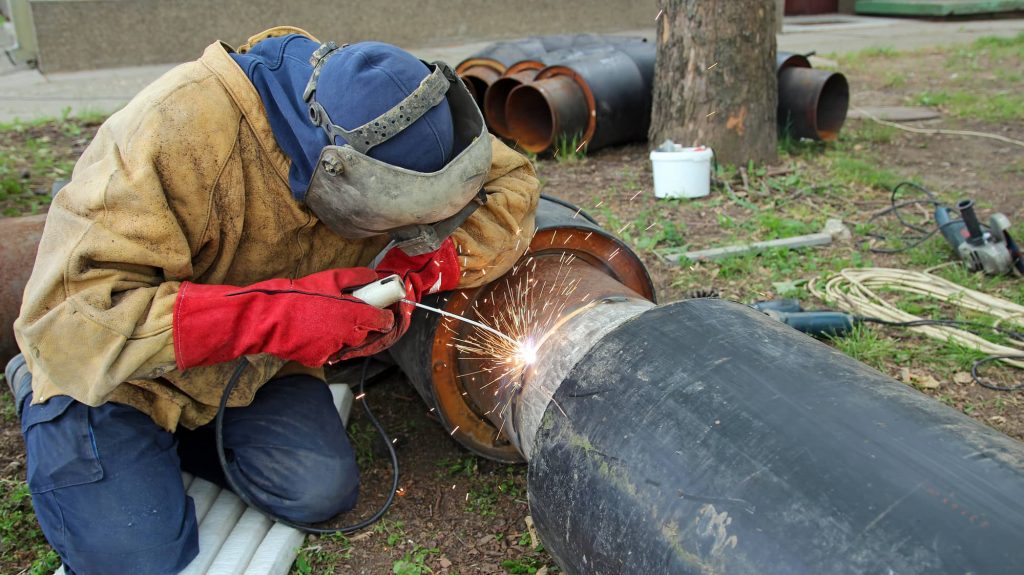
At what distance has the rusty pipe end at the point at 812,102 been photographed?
5.12m

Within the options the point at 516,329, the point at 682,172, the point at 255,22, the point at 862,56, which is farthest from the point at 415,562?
the point at 862,56

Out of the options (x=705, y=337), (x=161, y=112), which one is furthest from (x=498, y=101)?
(x=705, y=337)

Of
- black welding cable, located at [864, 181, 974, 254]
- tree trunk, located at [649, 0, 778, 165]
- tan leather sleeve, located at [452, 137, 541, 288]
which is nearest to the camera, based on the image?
tan leather sleeve, located at [452, 137, 541, 288]

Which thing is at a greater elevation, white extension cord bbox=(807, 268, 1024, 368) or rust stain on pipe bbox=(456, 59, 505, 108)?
rust stain on pipe bbox=(456, 59, 505, 108)

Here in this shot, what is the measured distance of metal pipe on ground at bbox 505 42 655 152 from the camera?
5090 mm

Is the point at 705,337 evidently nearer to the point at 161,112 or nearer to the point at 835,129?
the point at 161,112

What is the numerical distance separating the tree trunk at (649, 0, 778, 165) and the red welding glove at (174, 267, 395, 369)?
325cm

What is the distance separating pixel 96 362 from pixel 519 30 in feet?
25.4

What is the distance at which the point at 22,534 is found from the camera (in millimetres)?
2367

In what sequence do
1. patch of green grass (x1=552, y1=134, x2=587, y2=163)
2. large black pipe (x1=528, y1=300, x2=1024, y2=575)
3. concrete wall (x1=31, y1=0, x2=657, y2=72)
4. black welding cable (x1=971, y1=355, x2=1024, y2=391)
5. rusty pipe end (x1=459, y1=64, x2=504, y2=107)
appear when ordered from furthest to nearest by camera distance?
concrete wall (x1=31, y1=0, x2=657, y2=72)
rusty pipe end (x1=459, y1=64, x2=504, y2=107)
patch of green grass (x1=552, y1=134, x2=587, y2=163)
black welding cable (x1=971, y1=355, x2=1024, y2=391)
large black pipe (x1=528, y1=300, x2=1024, y2=575)

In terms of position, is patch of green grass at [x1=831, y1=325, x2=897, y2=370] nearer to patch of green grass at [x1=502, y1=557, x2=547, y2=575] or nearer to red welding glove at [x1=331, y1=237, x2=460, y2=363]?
patch of green grass at [x1=502, y1=557, x2=547, y2=575]

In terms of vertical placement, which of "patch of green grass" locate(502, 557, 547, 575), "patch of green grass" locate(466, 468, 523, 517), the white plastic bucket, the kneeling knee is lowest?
"patch of green grass" locate(502, 557, 547, 575)

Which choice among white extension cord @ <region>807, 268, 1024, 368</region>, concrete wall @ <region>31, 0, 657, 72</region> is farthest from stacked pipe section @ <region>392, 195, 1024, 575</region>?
concrete wall @ <region>31, 0, 657, 72</region>

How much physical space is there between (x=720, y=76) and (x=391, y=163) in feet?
10.7
